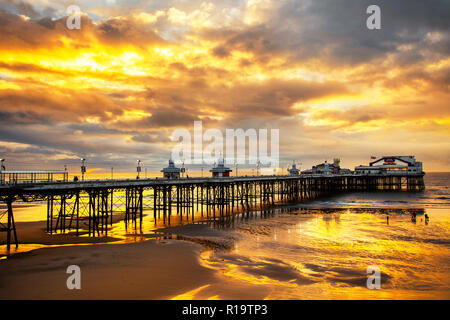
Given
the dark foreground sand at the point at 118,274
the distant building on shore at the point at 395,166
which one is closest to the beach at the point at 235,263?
the dark foreground sand at the point at 118,274

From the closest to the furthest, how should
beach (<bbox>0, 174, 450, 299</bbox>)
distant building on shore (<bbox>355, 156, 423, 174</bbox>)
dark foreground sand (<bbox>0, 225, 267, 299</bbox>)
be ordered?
dark foreground sand (<bbox>0, 225, 267, 299</bbox>), beach (<bbox>0, 174, 450, 299</bbox>), distant building on shore (<bbox>355, 156, 423, 174</bbox>)

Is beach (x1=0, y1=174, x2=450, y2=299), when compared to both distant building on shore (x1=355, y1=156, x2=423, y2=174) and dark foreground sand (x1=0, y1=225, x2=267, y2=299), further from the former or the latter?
distant building on shore (x1=355, y1=156, x2=423, y2=174)

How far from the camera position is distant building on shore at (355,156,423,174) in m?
121

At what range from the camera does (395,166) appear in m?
124

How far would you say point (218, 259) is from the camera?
2052 centimetres

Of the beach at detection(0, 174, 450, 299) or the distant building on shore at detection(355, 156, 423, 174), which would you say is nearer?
the beach at detection(0, 174, 450, 299)

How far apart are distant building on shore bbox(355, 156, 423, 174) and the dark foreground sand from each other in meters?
123

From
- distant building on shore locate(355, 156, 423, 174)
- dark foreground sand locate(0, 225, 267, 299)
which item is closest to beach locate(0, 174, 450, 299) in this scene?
dark foreground sand locate(0, 225, 267, 299)

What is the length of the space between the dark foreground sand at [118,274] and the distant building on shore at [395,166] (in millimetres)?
122888

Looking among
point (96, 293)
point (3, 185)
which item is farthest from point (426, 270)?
point (3, 185)

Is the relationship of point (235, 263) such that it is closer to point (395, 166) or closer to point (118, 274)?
point (118, 274)

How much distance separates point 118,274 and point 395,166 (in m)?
134
